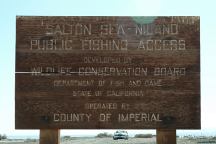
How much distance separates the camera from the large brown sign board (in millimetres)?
12984

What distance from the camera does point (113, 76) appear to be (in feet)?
42.6

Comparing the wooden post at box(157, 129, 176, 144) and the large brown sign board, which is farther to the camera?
the wooden post at box(157, 129, 176, 144)

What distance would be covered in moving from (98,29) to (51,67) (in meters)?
1.43

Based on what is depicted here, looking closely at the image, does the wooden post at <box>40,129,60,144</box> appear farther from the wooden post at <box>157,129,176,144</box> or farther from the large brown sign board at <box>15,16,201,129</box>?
the wooden post at <box>157,129,176,144</box>

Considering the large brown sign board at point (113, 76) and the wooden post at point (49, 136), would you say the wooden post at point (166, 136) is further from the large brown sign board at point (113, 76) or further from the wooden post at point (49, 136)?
the wooden post at point (49, 136)

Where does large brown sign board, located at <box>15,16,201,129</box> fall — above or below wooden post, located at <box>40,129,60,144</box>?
above

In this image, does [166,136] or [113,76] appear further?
[166,136]

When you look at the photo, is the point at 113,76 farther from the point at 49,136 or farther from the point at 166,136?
the point at 49,136

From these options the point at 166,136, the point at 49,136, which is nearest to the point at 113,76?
the point at 166,136

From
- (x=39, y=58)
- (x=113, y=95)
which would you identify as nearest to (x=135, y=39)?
(x=113, y=95)

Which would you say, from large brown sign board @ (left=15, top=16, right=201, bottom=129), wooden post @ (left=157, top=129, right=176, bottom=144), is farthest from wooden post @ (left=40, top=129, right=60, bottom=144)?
wooden post @ (left=157, top=129, right=176, bottom=144)

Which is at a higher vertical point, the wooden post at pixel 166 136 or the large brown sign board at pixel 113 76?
the large brown sign board at pixel 113 76

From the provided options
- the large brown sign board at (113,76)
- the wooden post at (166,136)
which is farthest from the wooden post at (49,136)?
the wooden post at (166,136)

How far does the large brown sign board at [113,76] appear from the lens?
1298 cm
